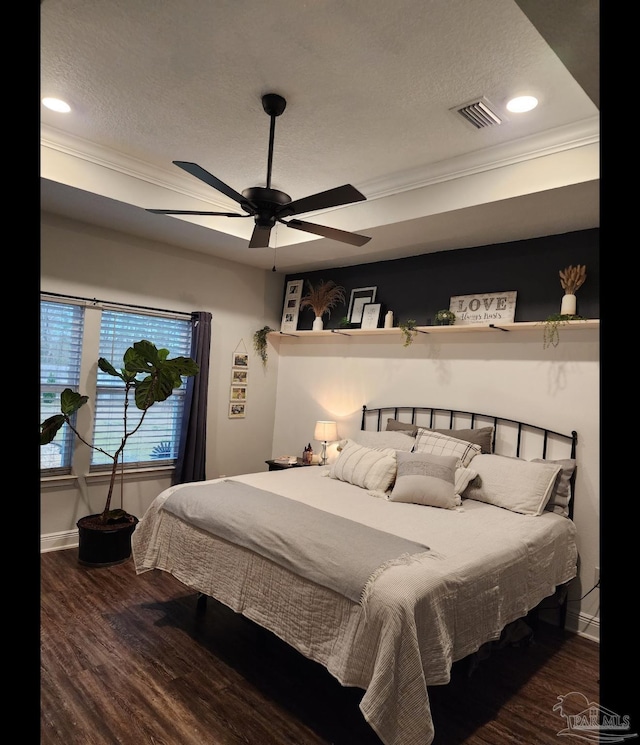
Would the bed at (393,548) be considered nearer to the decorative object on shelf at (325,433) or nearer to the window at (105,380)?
the decorative object on shelf at (325,433)

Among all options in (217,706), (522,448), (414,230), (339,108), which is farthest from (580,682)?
(339,108)

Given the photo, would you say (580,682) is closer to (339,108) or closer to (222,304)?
(339,108)

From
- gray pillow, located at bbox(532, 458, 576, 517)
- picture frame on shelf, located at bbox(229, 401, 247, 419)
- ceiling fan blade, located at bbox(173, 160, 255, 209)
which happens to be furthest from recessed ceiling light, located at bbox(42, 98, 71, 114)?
gray pillow, located at bbox(532, 458, 576, 517)

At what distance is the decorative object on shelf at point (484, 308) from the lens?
12.2ft

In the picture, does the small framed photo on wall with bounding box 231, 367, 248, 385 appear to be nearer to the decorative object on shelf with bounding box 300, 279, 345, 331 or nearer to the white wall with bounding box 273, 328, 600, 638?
the white wall with bounding box 273, 328, 600, 638

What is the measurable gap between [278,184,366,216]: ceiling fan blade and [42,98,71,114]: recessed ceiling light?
140 centimetres

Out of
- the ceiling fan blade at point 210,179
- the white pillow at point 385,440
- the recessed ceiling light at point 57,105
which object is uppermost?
the recessed ceiling light at point 57,105

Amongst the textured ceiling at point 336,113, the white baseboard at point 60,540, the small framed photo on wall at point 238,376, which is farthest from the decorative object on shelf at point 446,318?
the white baseboard at point 60,540

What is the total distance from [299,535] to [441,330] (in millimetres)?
2269

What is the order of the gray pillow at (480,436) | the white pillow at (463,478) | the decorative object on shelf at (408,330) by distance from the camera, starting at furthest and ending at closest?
the decorative object on shelf at (408,330)
the gray pillow at (480,436)
the white pillow at (463,478)

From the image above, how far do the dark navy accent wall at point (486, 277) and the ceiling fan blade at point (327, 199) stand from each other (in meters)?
1.82

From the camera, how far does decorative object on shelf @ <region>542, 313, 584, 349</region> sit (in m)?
3.26

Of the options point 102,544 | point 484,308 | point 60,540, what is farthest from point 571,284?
point 60,540

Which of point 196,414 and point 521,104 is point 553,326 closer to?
point 521,104
